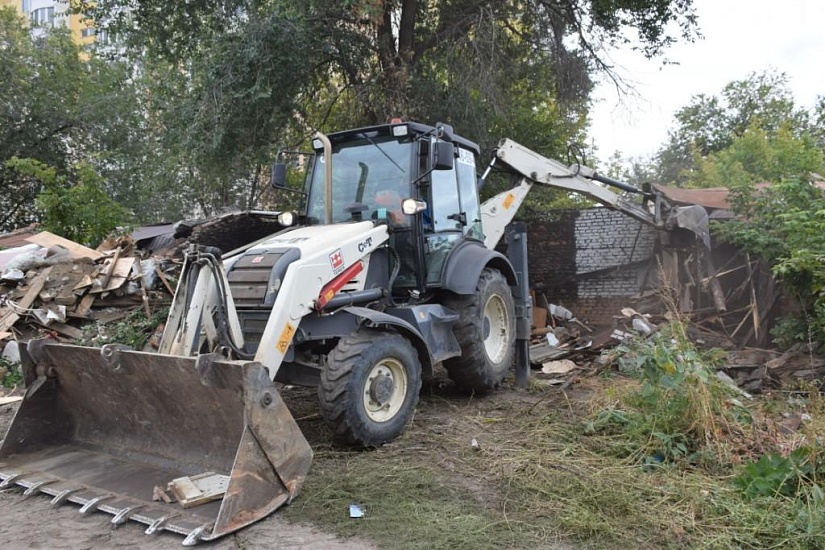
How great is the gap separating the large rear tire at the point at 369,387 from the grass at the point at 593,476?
0.20 meters

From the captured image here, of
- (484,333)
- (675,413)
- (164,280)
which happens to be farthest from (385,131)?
(164,280)

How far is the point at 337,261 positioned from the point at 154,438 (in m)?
1.82

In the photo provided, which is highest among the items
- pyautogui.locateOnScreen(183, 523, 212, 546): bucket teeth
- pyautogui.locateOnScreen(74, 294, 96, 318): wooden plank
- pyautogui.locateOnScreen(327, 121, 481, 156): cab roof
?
pyautogui.locateOnScreen(327, 121, 481, 156): cab roof

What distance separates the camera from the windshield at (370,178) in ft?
19.5

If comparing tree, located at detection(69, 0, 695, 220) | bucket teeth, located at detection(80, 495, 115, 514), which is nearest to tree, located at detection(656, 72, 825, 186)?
tree, located at detection(69, 0, 695, 220)

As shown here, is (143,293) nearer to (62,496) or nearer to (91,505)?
(62,496)

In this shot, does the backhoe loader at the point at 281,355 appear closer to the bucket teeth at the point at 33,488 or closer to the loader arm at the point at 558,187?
the bucket teeth at the point at 33,488

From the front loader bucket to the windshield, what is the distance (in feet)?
7.82

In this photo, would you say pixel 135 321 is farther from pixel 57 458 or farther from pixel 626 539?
pixel 626 539

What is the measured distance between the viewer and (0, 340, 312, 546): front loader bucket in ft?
11.9

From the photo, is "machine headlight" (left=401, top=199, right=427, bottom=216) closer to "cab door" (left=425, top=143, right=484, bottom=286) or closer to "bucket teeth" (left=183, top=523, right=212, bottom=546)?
"cab door" (left=425, top=143, right=484, bottom=286)

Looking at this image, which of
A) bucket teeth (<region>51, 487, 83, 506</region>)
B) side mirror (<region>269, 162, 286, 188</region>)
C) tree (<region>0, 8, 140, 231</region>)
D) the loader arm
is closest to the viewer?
bucket teeth (<region>51, 487, 83, 506</region>)

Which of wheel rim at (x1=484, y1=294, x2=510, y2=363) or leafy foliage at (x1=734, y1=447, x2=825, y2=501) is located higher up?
wheel rim at (x1=484, y1=294, x2=510, y2=363)

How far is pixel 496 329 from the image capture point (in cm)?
704
